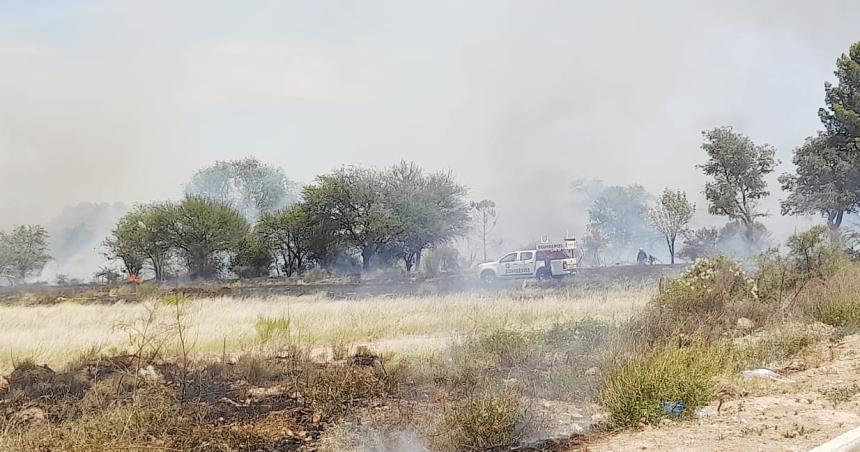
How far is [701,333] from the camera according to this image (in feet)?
38.8

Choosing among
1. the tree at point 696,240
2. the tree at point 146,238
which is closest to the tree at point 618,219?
the tree at point 696,240

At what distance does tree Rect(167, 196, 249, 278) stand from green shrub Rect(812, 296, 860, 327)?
104 feet

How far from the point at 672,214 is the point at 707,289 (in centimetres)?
2567

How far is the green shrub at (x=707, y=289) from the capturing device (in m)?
14.0

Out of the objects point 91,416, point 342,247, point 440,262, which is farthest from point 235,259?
point 91,416

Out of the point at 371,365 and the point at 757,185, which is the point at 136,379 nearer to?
the point at 371,365

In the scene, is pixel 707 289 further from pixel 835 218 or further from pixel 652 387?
pixel 835 218

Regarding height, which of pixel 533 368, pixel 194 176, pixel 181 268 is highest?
pixel 194 176

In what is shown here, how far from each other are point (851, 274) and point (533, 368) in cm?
951

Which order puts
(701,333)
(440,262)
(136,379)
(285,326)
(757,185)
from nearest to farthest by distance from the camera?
(136,379), (701,333), (285,326), (757,185), (440,262)

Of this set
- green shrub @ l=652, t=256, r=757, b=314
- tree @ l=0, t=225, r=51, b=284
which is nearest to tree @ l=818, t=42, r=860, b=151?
green shrub @ l=652, t=256, r=757, b=314

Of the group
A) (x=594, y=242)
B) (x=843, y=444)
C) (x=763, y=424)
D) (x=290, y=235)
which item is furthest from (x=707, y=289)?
(x=594, y=242)

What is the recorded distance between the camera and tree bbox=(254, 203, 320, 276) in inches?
1666

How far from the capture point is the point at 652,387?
27.0ft
